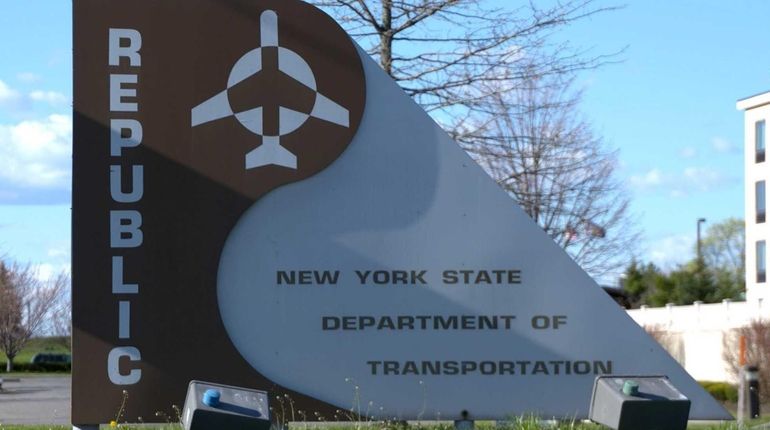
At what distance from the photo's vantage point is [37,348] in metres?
87.0

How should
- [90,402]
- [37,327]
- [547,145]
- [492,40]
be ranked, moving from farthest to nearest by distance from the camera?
[37,327] < [547,145] < [492,40] < [90,402]

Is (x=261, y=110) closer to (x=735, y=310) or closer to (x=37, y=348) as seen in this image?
(x=735, y=310)

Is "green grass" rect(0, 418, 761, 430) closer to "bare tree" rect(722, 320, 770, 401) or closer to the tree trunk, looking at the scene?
the tree trunk

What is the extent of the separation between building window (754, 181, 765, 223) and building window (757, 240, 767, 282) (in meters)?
1.15

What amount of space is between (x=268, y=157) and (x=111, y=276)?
1494 mm

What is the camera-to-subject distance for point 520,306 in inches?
372

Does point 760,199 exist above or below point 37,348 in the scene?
above

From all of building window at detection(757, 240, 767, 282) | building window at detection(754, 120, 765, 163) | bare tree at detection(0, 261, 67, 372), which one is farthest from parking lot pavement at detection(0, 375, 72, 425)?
building window at detection(754, 120, 765, 163)

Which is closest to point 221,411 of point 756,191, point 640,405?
point 640,405

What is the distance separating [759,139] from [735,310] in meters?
16.3

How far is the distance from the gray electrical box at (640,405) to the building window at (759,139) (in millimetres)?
53127

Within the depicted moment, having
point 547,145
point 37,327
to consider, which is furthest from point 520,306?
point 37,327

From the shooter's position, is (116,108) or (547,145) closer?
(116,108)

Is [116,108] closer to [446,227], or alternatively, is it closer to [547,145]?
[446,227]
